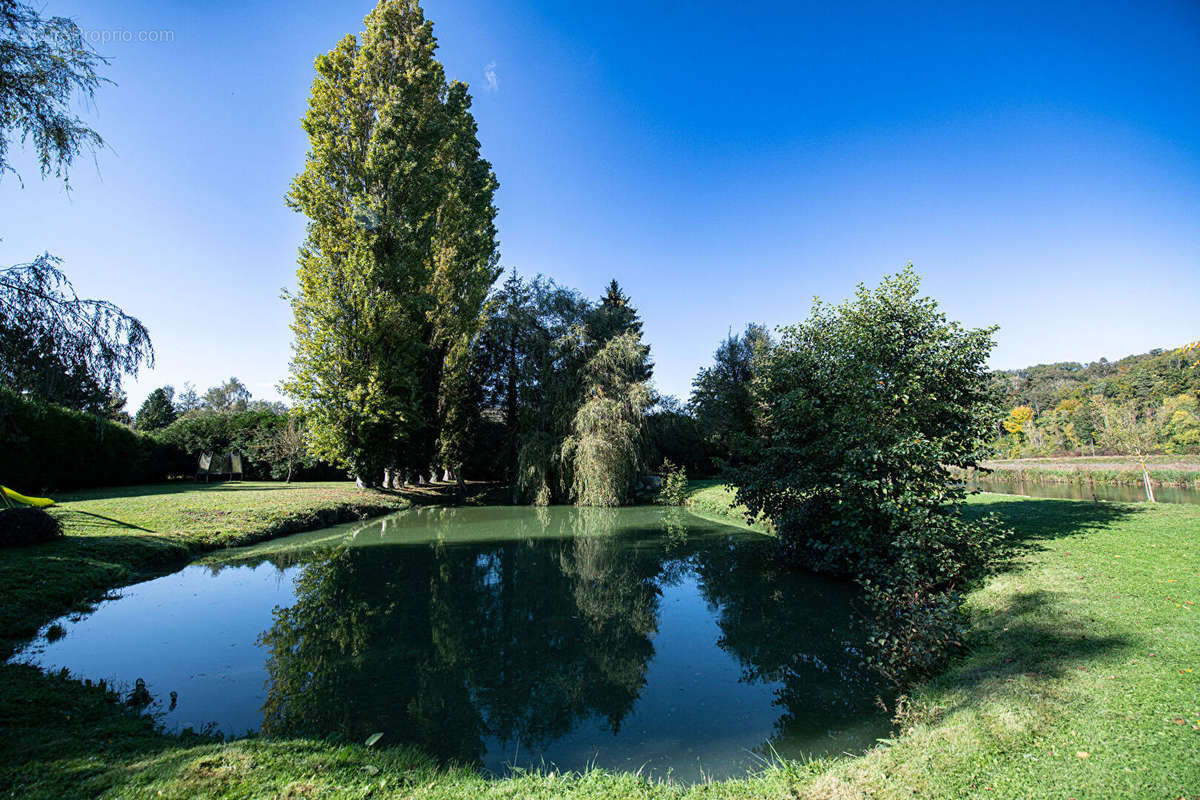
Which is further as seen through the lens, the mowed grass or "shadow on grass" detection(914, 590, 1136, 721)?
the mowed grass

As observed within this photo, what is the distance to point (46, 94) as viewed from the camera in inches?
235

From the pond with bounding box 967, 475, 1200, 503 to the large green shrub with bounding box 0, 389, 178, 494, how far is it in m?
33.9

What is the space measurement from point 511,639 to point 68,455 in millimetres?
23622

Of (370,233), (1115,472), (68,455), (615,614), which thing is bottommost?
(615,614)

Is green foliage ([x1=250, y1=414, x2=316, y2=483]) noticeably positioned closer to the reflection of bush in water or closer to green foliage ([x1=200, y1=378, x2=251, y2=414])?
the reflection of bush in water

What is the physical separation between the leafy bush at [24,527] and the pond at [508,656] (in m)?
2.14

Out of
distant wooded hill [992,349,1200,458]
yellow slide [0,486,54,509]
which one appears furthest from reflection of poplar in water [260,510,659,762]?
distant wooded hill [992,349,1200,458]

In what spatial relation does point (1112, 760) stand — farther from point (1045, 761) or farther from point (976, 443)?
point (976, 443)

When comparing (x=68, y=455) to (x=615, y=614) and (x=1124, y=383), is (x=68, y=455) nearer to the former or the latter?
(x=615, y=614)

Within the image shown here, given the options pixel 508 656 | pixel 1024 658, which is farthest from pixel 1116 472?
pixel 508 656

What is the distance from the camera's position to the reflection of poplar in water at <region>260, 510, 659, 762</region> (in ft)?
15.8

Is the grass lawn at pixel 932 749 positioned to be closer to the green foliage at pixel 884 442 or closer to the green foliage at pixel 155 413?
the green foliage at pixel 884 442

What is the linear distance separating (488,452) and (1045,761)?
28.7 meters

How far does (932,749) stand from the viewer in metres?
3.60
